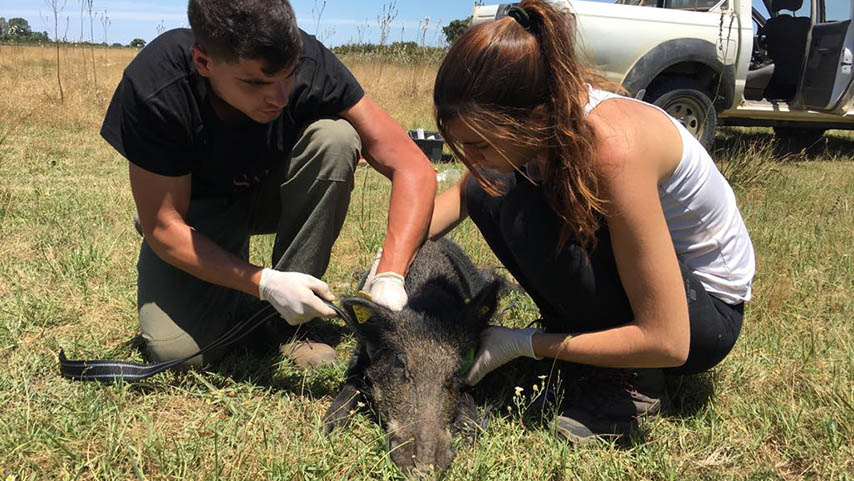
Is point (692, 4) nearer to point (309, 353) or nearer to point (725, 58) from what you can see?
point (725, 58)

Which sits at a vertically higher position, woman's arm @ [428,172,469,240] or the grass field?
woman's arm @ [428,172,469,240]

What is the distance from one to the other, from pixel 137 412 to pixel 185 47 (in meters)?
1.65

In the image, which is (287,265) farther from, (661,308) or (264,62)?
(661,308)

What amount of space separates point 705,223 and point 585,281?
0.54 m

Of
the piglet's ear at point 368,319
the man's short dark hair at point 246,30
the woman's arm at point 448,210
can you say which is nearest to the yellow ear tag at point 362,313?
the piglet's ear at point 368,319

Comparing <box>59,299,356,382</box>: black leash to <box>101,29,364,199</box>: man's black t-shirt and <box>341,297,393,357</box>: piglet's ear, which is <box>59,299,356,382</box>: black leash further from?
<box>101,29,364,199</box>: man's black t-shirt

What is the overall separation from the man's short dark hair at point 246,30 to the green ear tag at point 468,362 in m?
1.46

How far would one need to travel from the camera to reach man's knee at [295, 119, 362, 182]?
10.3 ft

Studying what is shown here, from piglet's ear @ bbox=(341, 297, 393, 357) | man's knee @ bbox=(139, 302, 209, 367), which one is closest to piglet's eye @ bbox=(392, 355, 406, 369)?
piglet's ear @ bbox=(341, 297, 393, 357)

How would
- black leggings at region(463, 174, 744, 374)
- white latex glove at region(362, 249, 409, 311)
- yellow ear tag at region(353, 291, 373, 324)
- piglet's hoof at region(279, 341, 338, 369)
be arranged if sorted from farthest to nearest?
piglet's hoof at region(279, 341, 338, 369)
white latex glove at region(362, 249, 409, 311)
yellow ear tag at region(353, 291, 373, 324)
black leggings at region(463, 174, 744, 374)

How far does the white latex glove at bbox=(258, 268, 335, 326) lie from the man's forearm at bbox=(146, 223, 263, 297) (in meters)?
0.06

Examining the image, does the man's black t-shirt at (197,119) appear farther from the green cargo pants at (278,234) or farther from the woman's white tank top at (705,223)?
the woman's white tank top at (705,223)

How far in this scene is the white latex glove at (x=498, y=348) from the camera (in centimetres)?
269

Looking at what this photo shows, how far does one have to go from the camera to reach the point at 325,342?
3594 mm
